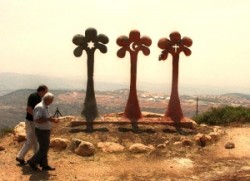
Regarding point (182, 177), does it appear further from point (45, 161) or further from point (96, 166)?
point (45, 161)

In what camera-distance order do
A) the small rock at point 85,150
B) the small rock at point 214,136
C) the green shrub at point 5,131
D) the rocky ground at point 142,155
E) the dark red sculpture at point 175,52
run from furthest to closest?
1. the dark red sculpture at point 175,52
2. the green shrub at point 5,131
3. the small rock at point 214,136
4. the small rock at point 85,150
5. the rocky ground at point 142,155

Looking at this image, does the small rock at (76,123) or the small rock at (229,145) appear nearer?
the small rock at (229,145)

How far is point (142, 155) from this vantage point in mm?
10656

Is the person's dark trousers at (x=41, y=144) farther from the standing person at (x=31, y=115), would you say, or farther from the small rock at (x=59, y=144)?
the small rock at (x=59, y=144)

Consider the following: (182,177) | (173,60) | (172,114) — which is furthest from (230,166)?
(173,60)

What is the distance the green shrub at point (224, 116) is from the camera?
16000 mm

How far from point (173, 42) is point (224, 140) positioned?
4116 mm

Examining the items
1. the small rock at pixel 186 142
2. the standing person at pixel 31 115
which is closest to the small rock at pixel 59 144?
the standing person at pixel 31 115

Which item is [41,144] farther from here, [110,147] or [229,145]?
[229,145]

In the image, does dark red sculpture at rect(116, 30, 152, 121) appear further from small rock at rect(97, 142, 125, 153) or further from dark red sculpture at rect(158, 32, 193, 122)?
small rock at rect(97, 142, 125, 153)

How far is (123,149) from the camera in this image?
1097 centimetres

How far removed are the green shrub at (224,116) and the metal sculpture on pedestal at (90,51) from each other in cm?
572

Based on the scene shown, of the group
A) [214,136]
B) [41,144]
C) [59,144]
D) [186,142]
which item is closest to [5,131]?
[59,144]

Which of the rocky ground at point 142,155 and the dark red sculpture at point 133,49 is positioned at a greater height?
the dark red sculpture at point 133,49
